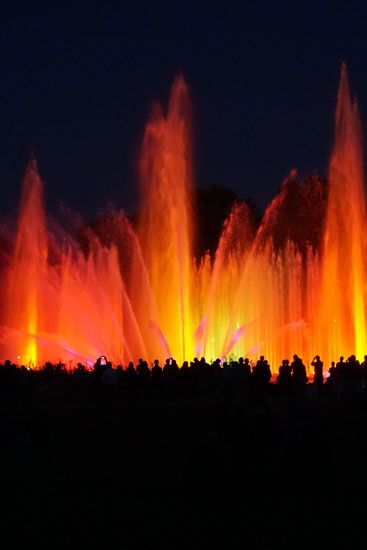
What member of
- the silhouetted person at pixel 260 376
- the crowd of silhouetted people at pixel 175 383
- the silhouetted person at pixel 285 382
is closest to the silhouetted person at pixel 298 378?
the crowd of silhouetted people at pixel 175 383

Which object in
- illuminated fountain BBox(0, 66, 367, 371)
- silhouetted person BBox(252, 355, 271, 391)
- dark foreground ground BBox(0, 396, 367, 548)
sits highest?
illuminated fountain BBox(0, 66, 367, 371)

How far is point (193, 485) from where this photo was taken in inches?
410

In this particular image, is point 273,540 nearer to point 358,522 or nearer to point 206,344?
point 358,522

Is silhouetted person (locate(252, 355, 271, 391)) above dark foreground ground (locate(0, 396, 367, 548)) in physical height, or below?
above

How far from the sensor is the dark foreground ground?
8.51m

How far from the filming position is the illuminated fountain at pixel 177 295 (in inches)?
1350

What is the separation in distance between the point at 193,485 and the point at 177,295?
23820 mm

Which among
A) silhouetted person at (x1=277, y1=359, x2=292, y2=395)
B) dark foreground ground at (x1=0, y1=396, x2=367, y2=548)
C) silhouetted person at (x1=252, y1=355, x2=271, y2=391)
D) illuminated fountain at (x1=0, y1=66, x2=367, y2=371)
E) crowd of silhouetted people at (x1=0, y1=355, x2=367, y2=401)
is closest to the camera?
dark foreground ground at (x1=0, y1=396, x2=367, y2=548)

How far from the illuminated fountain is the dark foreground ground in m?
18.7

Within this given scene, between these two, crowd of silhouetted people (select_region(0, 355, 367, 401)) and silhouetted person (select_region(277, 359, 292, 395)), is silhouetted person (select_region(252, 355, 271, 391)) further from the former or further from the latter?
silhouetted person (select_region(277, 359, 292, 395))

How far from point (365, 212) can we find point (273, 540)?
28.8 m

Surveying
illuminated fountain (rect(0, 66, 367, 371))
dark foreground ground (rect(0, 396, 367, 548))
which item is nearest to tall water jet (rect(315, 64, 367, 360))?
illuminated fountain (rect(0, 66, 367, 371))

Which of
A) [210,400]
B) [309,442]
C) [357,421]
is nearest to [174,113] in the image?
[210,400]

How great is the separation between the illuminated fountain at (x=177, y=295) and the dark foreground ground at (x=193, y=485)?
18664mm
